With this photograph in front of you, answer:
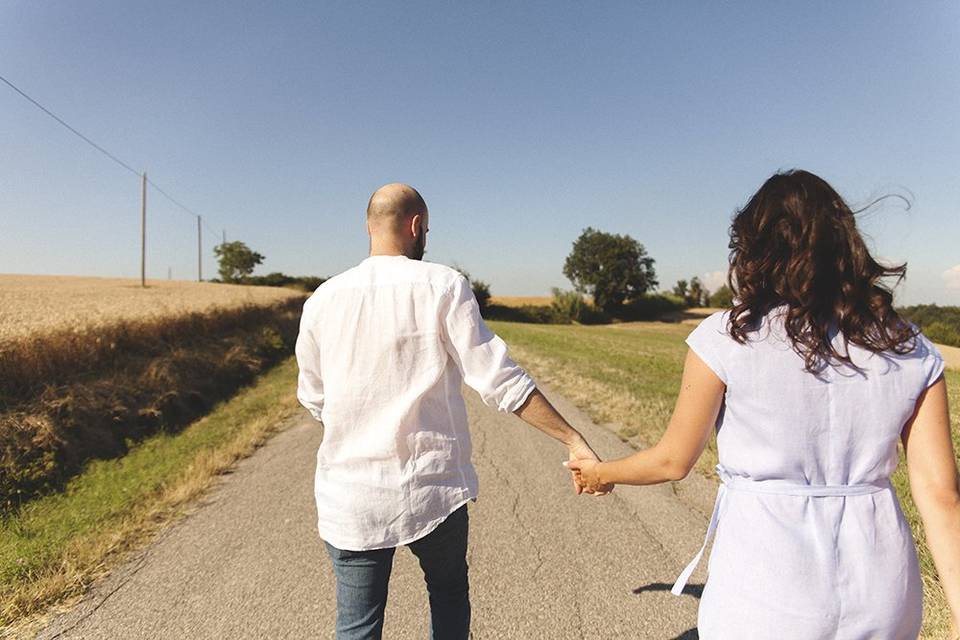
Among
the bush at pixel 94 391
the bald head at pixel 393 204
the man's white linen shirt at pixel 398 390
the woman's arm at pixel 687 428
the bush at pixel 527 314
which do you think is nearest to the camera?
the woman's arm at pixel 687 428

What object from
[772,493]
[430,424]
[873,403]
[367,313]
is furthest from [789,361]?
[367,313]

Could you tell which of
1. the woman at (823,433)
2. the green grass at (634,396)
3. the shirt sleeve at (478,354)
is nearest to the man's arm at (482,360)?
the shirt sleeve at (478,354)

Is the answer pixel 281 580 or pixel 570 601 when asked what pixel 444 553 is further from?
pixel 281 580

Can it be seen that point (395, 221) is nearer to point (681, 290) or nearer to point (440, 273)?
point (440, 273)

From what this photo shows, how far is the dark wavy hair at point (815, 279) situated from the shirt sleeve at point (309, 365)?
4.83 ft

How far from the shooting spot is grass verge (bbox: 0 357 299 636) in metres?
3.36

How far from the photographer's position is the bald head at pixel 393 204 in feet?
6.76

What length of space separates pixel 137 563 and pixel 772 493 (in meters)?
3.92

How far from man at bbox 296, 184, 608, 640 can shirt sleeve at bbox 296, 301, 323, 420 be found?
76 mm

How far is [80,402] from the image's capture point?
7.37 m

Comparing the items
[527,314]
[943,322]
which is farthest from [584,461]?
[527,314]

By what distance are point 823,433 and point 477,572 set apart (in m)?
2.61

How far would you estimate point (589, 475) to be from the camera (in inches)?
84.0

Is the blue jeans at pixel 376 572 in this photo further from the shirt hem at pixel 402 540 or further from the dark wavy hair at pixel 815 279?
the dark wavy hair at pixel 815 279
